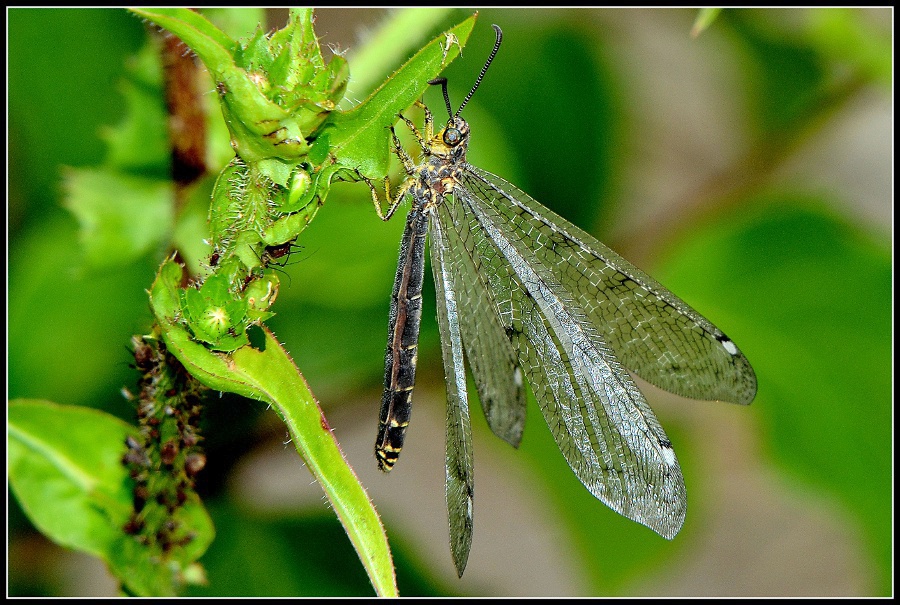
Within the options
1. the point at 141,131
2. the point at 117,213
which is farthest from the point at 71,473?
the point at 141,131

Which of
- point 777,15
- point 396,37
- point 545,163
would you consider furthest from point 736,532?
point 396,37

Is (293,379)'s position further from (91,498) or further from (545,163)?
(545,163)

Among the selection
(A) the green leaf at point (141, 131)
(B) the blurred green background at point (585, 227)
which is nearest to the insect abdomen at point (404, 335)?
(B) the blurred green background at point (585, 227)

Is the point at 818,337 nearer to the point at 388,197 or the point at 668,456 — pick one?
the point at 668,456

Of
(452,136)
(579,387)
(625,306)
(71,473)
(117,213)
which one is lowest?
(71,473)

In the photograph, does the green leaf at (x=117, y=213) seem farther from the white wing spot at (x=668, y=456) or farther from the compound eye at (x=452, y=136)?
the white wing spot at (x=668, y=456)

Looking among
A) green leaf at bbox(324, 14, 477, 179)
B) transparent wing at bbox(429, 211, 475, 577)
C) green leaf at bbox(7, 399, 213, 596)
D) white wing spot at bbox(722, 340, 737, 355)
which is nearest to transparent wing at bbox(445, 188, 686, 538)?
transparent wing at bbox(429, 211, 475, 577)
